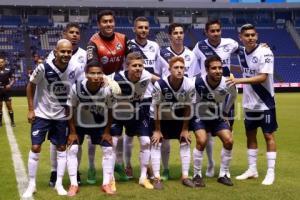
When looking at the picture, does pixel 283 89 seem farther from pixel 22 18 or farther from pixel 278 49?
pixel 22 18

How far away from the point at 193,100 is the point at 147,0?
136 ft

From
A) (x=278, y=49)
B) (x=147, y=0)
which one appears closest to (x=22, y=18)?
(x=147, y=0)

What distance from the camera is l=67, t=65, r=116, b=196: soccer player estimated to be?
21.3 ft

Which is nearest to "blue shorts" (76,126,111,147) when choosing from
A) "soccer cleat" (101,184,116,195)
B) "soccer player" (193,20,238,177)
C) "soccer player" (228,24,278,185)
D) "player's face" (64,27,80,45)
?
"soccer cleat" (101,184,116,195)

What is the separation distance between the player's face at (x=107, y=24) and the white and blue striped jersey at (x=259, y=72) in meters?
2.18

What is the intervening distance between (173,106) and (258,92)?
140cm

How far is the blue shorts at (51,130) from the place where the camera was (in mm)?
6434

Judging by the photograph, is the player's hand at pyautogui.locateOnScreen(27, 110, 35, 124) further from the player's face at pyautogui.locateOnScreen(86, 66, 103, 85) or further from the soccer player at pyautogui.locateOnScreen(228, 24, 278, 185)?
the soccer player at pyautogui.locateOnScreen(228, 24, 278, 185)

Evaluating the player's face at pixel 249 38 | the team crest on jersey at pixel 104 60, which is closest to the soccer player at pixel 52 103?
the team crest on jersey at pixel 104 60

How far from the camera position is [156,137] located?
278 inches

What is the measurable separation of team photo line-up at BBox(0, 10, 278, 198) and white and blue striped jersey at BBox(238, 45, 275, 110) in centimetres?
2

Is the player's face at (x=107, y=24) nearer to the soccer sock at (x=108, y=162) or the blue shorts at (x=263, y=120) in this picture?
the soccer sock at (x=108, y=162)

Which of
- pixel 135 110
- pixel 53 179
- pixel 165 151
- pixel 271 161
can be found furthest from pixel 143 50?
pixel 271 161

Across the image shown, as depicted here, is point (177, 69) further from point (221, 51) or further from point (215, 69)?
point (221, 51)
